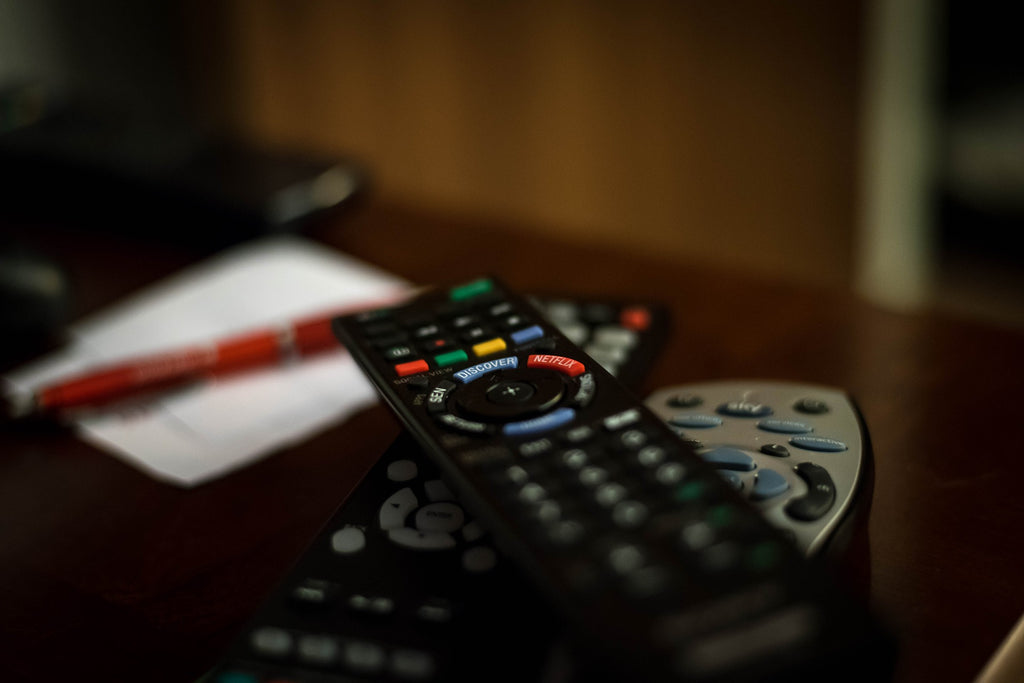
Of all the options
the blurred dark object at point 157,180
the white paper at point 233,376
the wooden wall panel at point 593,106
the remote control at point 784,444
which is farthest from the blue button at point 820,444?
the wooden wall panel at point 593,106

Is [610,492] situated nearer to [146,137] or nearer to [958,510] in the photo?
[958,510]

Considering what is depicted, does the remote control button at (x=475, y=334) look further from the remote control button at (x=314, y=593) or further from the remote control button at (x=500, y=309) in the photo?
the remote control button at (x=314, y=593)

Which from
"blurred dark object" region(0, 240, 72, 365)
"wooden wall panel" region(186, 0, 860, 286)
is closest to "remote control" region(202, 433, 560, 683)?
"blurred dark object" region(0, 240, 72, 365)

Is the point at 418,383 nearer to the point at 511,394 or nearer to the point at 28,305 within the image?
the point at 511,394

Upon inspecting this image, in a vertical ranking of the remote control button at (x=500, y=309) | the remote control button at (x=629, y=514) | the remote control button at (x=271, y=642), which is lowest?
the remote control button at (x=271, y=642)

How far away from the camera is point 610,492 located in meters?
0.30

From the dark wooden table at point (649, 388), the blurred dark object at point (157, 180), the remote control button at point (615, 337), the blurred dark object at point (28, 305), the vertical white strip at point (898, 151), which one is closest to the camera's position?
the dark wooden table at point (649, 388)

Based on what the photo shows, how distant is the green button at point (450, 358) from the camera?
385 millimetres

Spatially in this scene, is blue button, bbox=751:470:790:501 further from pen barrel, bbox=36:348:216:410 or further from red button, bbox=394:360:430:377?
pen barrel, bbox=36:348:216:410

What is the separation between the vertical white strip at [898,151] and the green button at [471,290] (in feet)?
2.70

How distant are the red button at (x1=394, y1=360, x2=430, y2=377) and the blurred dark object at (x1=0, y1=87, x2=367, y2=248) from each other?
0.31 metres

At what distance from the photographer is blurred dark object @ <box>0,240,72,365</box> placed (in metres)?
0.57

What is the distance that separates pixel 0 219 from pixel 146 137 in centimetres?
12

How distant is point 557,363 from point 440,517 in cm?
7
